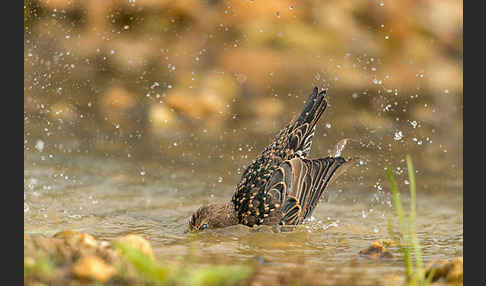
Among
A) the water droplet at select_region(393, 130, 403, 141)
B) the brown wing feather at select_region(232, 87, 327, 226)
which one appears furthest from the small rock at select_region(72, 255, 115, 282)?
the water droplet at select_region(393, 130, 403, 141)

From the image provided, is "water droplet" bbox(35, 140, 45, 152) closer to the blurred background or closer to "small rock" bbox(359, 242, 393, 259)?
the blurred background

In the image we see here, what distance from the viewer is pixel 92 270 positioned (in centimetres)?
323

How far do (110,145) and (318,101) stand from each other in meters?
3.42

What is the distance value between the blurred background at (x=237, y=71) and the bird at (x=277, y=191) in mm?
2553

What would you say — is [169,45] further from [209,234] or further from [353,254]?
[353,254]

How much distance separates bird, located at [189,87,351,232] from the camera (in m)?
6.07

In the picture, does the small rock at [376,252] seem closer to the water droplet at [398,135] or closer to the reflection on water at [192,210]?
the reflection on water at [192,210]

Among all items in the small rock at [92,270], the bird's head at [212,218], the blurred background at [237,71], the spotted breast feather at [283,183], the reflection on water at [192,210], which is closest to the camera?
the small rock at [92,270]

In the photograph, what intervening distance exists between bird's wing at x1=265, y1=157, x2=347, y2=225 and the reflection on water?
191mm

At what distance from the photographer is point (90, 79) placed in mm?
10344

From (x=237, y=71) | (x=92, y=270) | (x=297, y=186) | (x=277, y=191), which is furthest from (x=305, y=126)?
(x=237, y=71)

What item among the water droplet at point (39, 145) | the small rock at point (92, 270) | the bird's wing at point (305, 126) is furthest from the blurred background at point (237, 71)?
the small rock at point (92, 270)

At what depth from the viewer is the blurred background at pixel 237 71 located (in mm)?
9430

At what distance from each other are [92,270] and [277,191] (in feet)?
10.2
